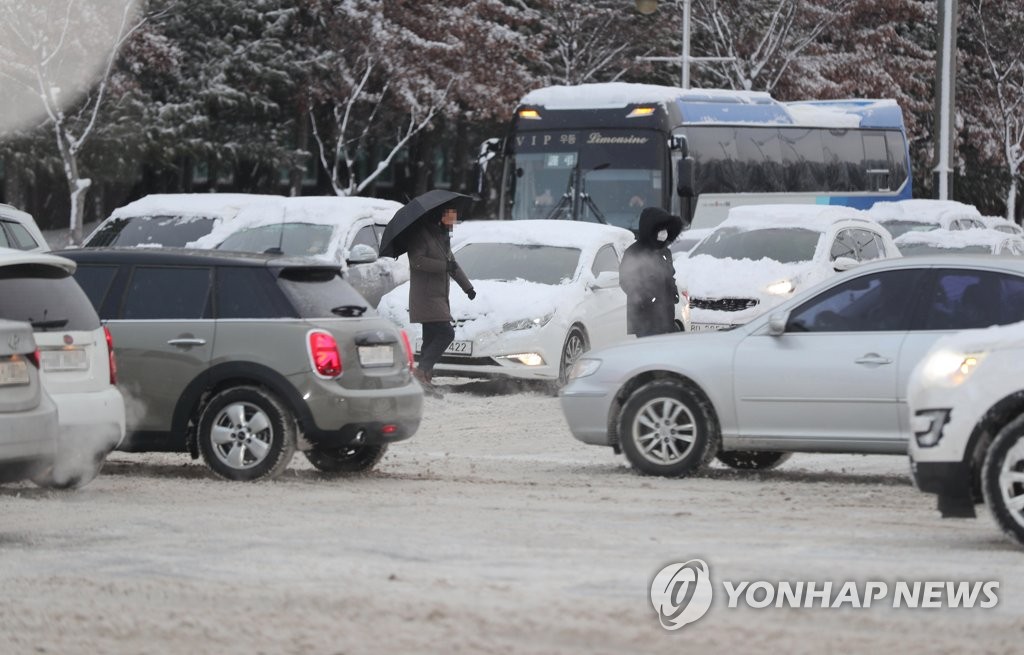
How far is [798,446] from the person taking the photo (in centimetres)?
1262

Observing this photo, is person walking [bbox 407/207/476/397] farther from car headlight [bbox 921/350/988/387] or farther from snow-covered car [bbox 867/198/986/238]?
snow-covered car [bbox 867/198/986/238]

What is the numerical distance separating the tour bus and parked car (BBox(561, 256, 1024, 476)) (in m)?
16.2

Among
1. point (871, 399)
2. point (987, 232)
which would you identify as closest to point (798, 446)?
point (871, 399)

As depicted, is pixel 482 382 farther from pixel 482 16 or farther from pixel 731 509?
pixel 482 16

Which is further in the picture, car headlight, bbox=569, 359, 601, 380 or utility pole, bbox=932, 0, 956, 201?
utility pole, bbox=932, 0, 956, 201

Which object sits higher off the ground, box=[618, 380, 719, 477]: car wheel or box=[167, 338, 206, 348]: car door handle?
box=[167, 338, 206, 348]: car door handle

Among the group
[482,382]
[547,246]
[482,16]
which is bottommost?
[482,382]

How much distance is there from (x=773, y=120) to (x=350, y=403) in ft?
81.9

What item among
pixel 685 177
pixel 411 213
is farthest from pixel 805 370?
pixel 685 177

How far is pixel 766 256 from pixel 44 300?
13660 millimetres

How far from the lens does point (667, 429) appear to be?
13.0 meters

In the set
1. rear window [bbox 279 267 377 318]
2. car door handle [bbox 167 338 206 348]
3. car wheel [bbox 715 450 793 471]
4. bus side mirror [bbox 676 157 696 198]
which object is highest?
bus side mirror [bbox 676 157 696 198]

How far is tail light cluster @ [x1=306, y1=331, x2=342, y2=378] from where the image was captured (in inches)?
490

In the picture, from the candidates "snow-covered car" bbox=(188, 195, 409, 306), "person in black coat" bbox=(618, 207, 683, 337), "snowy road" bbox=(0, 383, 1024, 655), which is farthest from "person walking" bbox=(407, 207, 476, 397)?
"snowy road" bbox=(0, 383, 1024, 655)
